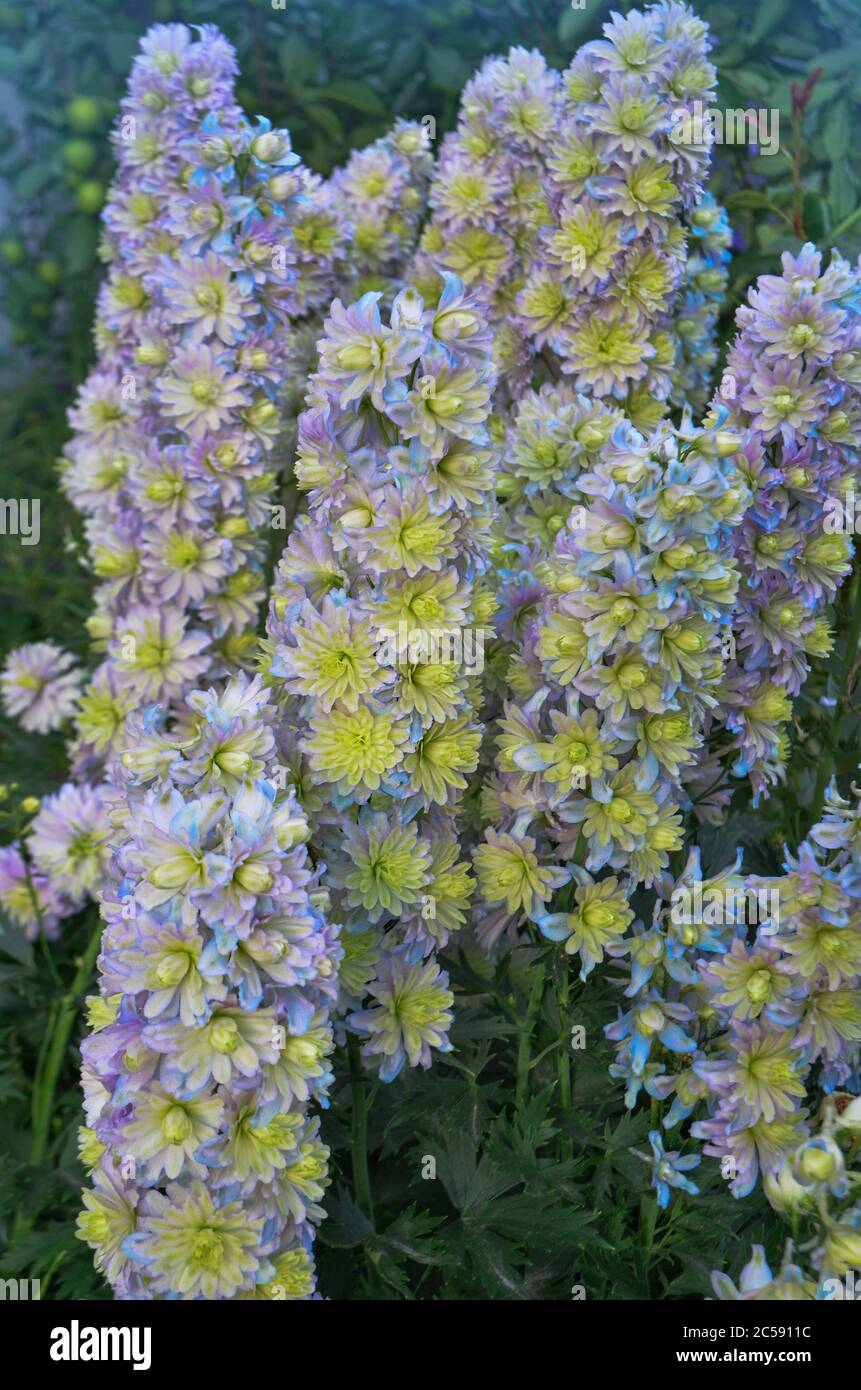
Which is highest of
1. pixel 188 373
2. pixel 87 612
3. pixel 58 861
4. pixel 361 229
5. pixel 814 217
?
pixel 814 217

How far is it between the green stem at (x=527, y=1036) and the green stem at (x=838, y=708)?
46 centimetres

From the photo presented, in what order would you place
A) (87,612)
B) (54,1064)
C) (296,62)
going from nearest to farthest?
1. (54,1064)
2. (87,612)
3. (296,62)

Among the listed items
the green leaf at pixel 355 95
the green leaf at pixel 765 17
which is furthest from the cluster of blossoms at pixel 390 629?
the green leaf at pixel 355 95

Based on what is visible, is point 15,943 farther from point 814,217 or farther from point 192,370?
point 814,217

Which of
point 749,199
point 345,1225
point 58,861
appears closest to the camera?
point 345,1225

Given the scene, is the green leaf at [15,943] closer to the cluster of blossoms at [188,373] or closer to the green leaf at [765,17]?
the cluster of blossoms at [188,373]

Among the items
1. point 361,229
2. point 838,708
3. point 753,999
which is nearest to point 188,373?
point 361,229

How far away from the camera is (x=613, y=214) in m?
2.06

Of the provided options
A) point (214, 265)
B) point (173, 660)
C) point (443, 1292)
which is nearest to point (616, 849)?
point (443, 1292)

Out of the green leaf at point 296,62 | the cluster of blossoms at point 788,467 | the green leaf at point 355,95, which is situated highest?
the green leaf at point 296,62

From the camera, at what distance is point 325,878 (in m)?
1.64

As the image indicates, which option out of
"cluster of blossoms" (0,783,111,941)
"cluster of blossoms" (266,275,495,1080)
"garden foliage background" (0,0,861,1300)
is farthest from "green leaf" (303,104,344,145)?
"cluster of blossoms" (266,275,495,1080)

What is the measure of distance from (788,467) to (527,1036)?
2.48 feet

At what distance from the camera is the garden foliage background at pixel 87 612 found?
172 cm
